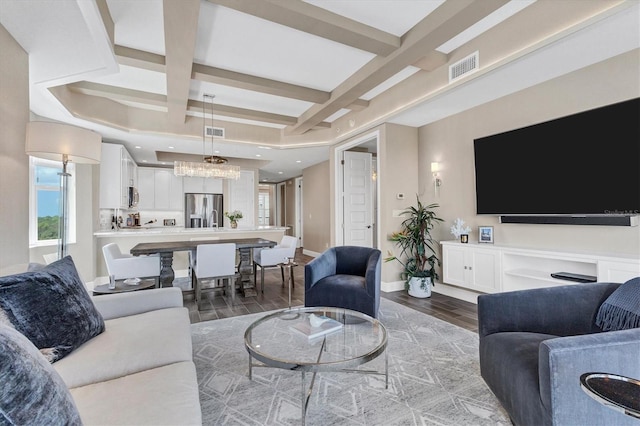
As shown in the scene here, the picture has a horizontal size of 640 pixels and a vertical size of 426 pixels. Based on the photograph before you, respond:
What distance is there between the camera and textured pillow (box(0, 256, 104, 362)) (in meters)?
1.33

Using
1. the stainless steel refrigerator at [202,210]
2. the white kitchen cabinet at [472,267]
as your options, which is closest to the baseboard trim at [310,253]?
the stainless steel refrigerator at [202,210]

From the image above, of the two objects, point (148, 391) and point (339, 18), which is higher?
point (339, 18)

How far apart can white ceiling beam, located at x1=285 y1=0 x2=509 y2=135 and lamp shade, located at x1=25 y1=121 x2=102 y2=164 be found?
112 inches

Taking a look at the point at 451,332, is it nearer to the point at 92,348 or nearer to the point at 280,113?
the point at 92,348

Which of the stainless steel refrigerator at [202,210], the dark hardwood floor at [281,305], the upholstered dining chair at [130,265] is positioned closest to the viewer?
the dark hardwood floor at [281,305]

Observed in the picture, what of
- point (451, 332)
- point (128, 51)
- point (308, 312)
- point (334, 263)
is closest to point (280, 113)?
point (128, 51)

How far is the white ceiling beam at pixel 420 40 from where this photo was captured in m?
2.29

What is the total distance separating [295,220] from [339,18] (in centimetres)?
783

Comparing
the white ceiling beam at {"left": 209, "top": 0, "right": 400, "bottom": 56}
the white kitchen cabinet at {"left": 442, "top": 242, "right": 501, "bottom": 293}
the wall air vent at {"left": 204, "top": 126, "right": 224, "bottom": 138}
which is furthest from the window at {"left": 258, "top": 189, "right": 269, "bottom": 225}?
the white ceiling beam at {"left": 209, "top": 0, "right": 400, "bottom": 56}

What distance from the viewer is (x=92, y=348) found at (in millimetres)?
1568

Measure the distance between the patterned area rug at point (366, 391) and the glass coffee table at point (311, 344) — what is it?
0.32ft

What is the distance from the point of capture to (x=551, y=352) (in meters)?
1.19

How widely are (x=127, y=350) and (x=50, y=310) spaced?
402mm

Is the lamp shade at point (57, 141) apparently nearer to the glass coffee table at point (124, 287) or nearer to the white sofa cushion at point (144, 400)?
the glass coffee table at point (124, 287)
